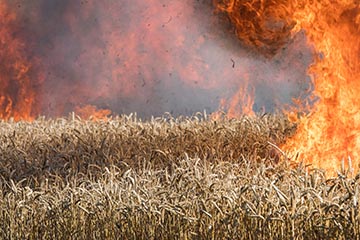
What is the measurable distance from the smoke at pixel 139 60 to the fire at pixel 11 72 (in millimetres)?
352

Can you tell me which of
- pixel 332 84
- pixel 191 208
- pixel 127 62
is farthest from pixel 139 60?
pixel 191 208

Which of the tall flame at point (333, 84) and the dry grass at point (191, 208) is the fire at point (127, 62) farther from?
the dry grass at point (191, 208)

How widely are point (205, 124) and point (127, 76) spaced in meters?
8.49

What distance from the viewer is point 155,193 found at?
6645 millimetres

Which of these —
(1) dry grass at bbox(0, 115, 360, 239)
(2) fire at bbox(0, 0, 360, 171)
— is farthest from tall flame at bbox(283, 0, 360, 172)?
(2) fire at bbox(0, 0, 360, 171)

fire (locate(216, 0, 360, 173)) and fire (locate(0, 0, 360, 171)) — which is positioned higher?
fire (locate(0, 0, 360, 171))

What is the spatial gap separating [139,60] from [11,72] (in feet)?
8.98

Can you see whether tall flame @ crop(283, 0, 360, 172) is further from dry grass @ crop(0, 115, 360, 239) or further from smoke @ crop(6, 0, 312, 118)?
smoke @ crop(6, 0, 312, 118)

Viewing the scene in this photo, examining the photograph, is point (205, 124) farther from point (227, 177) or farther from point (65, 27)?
point (65, 27)

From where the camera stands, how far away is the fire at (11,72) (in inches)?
733

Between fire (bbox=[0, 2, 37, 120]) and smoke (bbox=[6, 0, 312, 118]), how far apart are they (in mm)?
352

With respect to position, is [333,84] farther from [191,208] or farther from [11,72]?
[11,72]

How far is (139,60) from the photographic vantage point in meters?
20.0

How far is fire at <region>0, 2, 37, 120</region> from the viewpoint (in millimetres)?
18609
